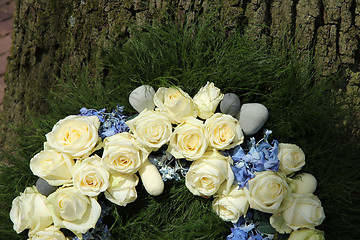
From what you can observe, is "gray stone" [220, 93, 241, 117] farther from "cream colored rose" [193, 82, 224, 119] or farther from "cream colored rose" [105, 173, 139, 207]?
"cream colored rose" [105, 173, 139, 207]

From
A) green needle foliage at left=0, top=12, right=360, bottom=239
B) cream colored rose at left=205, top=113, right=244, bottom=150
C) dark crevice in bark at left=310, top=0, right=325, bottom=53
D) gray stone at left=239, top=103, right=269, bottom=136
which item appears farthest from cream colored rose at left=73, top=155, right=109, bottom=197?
dark crevice in bark at left=310, top=0, right=325, bottom=53

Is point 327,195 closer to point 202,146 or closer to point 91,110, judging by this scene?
point 202,146

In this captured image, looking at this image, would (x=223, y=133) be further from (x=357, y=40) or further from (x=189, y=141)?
(x=357, y=40)

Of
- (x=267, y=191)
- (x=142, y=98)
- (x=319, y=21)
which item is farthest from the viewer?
(x=319, y=21)

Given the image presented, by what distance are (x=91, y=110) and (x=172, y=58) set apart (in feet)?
1.00

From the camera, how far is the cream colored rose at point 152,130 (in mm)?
1083

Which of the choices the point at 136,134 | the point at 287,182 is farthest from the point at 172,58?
the point at 287,182

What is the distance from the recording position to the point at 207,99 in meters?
1.13

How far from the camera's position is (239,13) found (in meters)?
1.29

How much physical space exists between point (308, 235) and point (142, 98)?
0.61 metres

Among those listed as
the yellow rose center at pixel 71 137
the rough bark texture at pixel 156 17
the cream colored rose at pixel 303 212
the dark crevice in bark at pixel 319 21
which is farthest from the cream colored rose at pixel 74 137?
the dark crevice in bark at pixel 319 21

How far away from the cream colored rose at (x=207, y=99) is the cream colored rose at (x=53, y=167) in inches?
16.2

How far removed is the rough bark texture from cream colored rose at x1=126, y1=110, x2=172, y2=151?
1.32 ft

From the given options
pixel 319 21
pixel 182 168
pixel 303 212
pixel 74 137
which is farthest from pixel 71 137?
pixel 319 21
